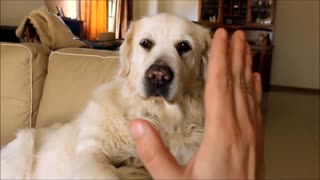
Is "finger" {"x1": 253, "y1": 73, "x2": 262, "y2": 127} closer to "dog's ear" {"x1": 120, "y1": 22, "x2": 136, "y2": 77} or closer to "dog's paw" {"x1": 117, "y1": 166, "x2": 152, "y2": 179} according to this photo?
"dog's paw" {"x1": 117, "y1": 166, "x2": 152, "y2": 179}

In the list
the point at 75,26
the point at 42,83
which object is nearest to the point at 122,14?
the point at 75,26

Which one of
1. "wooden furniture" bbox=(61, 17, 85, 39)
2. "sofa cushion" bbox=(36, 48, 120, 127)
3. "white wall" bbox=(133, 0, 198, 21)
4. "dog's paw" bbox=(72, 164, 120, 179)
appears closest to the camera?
"dog's paw" bbox=(72, 164, 120, 179)

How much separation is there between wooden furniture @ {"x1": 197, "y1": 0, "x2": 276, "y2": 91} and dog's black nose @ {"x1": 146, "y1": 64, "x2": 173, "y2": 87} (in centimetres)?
486

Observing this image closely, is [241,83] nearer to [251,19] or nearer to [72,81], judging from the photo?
[72,81]

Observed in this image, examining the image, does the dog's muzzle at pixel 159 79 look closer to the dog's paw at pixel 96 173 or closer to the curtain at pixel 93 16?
the dog's paw at pixel 96 173

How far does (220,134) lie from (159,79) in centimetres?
89

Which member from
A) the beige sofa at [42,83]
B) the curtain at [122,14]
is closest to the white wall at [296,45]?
the curtain at [122,14]

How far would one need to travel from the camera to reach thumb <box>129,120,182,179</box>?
0.19 metres

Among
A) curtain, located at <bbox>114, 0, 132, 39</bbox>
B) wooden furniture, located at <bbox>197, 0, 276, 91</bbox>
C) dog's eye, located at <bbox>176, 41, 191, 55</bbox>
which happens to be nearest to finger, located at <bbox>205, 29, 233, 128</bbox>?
dog's eye, located at <bbox>176, 41, 191, 55</bbox>

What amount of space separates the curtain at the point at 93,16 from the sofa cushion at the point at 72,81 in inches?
129

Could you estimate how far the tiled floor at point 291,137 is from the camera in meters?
2.64

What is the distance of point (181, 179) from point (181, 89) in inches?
37.0

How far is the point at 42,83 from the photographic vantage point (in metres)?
1.64

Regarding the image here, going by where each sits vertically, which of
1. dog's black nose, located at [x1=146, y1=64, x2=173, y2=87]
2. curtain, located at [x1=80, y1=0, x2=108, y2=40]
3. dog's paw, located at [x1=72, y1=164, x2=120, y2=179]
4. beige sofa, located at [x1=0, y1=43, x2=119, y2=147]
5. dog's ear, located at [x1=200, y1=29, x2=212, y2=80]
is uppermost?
curtain, located at [x1=80, y1=0, x2=108, y2=40]
